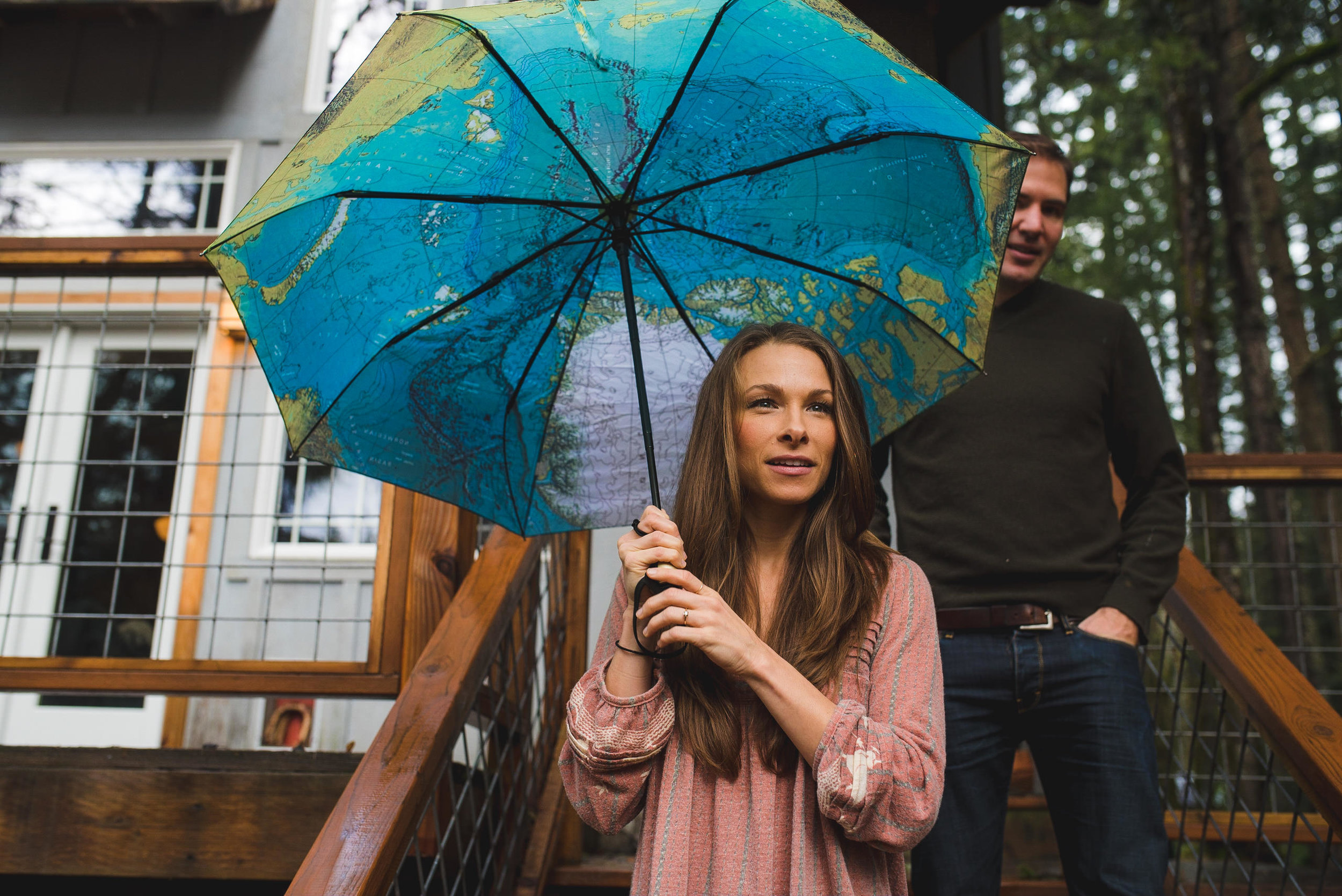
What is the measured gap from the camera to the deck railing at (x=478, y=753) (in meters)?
1.66

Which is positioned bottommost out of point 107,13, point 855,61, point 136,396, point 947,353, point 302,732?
point 302,732

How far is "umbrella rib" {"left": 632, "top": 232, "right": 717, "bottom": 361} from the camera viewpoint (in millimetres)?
1807

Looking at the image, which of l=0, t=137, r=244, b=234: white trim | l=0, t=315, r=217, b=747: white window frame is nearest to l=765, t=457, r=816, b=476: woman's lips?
l=0, t=315, r=217, b=747: white window frame

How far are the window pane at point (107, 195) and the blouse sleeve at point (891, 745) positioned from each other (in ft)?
19.3

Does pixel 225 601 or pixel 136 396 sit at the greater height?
pixel 136 396

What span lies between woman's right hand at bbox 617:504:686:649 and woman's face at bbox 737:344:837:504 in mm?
204

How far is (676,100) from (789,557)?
74cm

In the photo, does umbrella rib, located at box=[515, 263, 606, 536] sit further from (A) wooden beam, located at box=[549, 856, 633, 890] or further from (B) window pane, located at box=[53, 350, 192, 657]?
(B) window pane, located at box=[53, 350, 192, 657]

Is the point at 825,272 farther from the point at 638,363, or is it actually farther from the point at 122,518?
the point at 122,518

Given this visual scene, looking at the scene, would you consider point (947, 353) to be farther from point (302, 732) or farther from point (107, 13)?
point (107, 13)

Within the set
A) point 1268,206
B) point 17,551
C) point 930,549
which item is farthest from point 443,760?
point 1268,206

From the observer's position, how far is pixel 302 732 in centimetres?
498

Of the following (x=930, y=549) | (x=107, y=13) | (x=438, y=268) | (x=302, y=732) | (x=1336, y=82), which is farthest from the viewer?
(x=1336, y=82)

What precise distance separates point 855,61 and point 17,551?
17.4 ft
